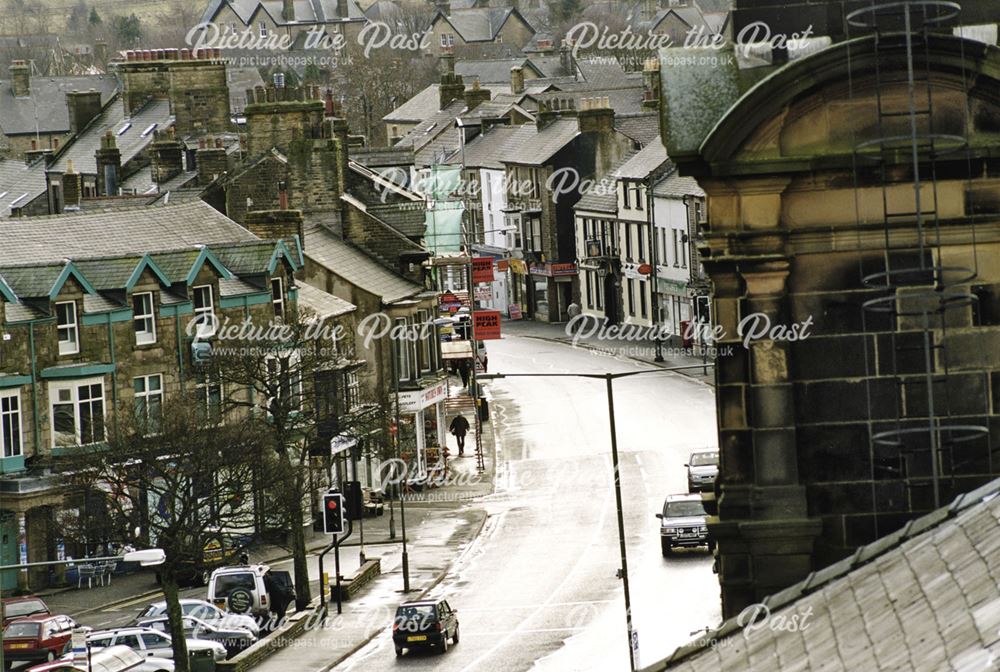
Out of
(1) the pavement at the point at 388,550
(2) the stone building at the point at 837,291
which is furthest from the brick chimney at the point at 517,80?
(2) the stone building at the point at 837,291

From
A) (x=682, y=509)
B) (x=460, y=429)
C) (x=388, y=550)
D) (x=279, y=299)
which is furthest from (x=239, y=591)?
(x=460, y=429)

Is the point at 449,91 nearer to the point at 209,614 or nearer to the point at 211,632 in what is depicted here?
the point at 209,614

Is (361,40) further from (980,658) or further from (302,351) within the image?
(980,658)

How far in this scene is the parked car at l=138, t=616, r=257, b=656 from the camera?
4572 centimetres

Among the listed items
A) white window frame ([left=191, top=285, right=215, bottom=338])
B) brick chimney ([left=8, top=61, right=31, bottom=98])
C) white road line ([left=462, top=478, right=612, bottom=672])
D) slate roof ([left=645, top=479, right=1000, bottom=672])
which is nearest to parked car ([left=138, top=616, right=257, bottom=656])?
white road line ([left=462, top=478, right=612, bottom=672])

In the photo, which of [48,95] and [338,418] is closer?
[338,418]

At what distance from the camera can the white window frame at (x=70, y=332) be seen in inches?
2112

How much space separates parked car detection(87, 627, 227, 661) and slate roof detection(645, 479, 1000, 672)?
1175 inches

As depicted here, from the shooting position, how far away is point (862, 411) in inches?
765

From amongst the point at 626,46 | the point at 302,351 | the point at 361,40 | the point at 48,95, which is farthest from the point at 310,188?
the point at 361,40

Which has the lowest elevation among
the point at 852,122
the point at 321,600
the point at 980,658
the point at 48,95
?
the point at 321,600

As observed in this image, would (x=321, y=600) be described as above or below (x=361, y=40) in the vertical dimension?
below

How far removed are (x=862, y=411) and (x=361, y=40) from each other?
175 metres

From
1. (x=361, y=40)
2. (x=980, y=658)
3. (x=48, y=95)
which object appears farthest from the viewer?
(x=361, y=40)
